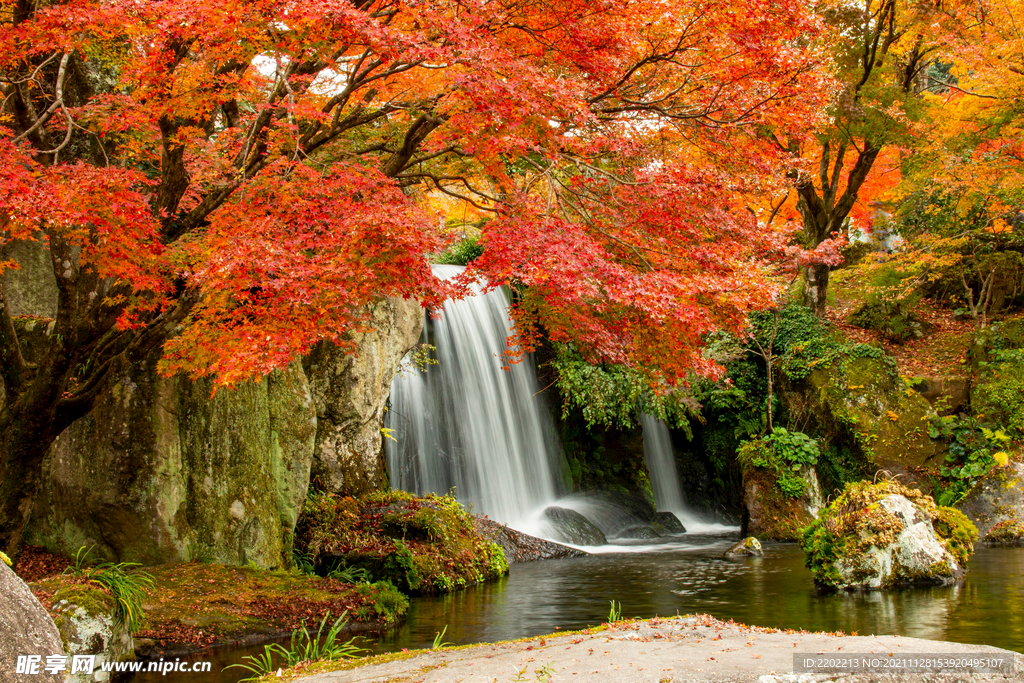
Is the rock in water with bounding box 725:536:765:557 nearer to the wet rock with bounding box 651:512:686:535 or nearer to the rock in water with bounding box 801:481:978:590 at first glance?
the rock in water with bounding box 801:481:978:590

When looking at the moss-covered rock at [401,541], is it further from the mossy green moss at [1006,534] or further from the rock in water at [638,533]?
the mossy green moss at [1006,534]

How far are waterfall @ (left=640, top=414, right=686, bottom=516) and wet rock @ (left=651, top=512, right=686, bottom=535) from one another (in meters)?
1.32

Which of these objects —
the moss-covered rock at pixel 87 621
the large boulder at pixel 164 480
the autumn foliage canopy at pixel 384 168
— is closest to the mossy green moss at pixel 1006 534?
the autumn foliage canopy at pixel 384 168

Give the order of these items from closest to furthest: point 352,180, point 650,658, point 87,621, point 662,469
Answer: point 650,658, point 87,621, point 352,180, point 662,469

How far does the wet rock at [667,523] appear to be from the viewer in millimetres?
15828

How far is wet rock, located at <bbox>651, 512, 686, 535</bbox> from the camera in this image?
15.8 metres

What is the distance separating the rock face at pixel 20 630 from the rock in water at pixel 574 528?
11.4m

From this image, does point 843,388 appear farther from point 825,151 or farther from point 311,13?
point 311,13

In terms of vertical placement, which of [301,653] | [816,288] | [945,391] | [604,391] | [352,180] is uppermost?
[816,288]

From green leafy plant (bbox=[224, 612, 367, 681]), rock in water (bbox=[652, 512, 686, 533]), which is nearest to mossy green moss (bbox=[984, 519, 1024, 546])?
rock in water (bbox=[652, 512, 686, 533])

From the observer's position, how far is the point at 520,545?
12.1 m

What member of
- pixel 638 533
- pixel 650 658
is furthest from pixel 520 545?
pixel 650 658

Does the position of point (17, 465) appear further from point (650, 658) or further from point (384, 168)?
point (650, 658)

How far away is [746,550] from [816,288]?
7.62m
